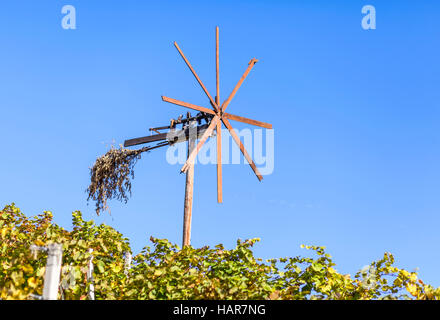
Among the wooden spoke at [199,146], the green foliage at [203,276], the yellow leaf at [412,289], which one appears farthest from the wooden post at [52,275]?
the wooden spoke at [199,146]

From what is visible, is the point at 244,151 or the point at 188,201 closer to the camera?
the point at 188,201

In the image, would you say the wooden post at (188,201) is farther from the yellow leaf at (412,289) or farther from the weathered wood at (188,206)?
the yellow leaf at (412,289)

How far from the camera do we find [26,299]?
744cm

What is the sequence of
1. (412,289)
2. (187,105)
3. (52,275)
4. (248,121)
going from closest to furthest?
(52,275) < (412,289) < (187,105) < (248,121)

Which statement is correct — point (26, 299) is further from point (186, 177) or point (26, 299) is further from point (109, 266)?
point (186, 177)

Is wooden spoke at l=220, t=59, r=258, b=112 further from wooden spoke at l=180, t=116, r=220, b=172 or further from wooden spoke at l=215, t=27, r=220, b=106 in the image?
wooden spoke at l=180, t=116, r=220, b=172

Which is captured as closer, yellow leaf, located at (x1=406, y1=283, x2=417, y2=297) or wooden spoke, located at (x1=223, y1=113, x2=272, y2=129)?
yellow leaf, located at (x1=406, y1=283, x2=417, y2=297)

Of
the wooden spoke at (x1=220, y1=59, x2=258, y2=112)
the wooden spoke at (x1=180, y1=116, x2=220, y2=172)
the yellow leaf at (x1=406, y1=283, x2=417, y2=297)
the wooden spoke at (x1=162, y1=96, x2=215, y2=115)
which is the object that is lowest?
the yellow leaf at (x1=406, y1=283, x2=417, y2=297)

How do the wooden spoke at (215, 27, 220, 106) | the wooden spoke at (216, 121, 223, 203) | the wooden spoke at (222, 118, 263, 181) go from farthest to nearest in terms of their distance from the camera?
the wooden spoke at (222, 118, 263, 181) < the wooden spoke at (215, 27, 220, 106) < the wooden spoke at (216, 121, 223, 203)

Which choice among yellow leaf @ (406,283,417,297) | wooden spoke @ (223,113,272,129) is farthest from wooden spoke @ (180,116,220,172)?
yellow leaf @ (406,283,417,297)

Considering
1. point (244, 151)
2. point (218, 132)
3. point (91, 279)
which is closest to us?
point (91, 279)

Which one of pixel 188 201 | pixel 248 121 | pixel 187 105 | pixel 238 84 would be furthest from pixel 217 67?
pixel 188 201

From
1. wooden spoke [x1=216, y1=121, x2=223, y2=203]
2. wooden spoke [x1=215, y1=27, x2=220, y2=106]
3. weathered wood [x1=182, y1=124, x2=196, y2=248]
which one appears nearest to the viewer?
weathered wood [x1=182, y1=124, x2=196, y2=248]

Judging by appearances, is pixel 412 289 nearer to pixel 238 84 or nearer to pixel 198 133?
pixel 198 133
